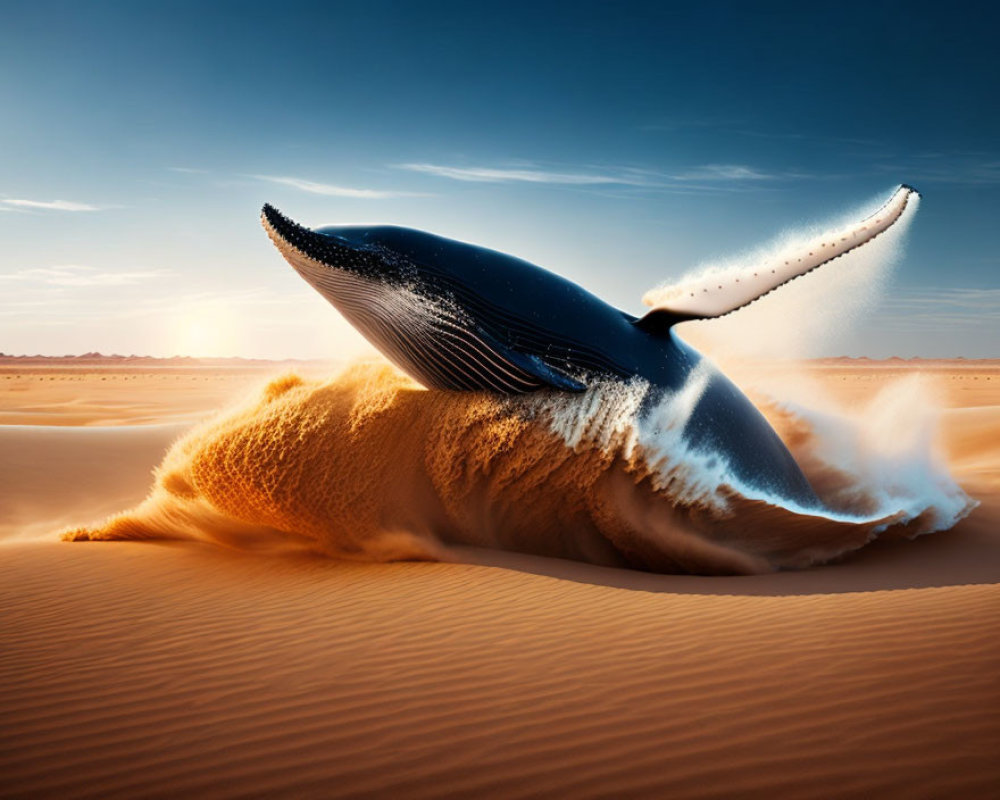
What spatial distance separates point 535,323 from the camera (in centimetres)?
642

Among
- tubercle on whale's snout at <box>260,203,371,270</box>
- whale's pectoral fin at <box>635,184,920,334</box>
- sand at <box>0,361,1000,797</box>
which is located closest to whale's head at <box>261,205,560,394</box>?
tubercle on whale's snout at <box>260,203,371,270</box>

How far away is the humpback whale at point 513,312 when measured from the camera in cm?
616

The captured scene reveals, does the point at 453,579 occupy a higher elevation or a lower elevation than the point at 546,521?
lower

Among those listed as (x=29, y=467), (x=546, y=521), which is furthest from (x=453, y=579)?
(x=29, y=467)

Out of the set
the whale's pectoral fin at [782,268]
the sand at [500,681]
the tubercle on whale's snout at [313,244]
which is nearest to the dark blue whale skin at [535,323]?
the tubercle on whale's snout at [313,244]

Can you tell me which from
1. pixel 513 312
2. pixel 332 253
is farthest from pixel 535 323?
pixel 332 253

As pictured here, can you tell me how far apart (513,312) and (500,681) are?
130 inches

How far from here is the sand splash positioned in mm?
6375

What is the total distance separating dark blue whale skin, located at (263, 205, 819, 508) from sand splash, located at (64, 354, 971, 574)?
164 millimetres

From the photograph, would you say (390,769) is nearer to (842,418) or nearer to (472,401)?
(472,401)

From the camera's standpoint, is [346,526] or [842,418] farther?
[842,418]

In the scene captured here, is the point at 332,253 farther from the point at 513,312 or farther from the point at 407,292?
the point at 513,312

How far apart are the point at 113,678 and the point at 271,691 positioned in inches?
45.2

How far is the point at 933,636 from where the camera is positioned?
14.1 ft
